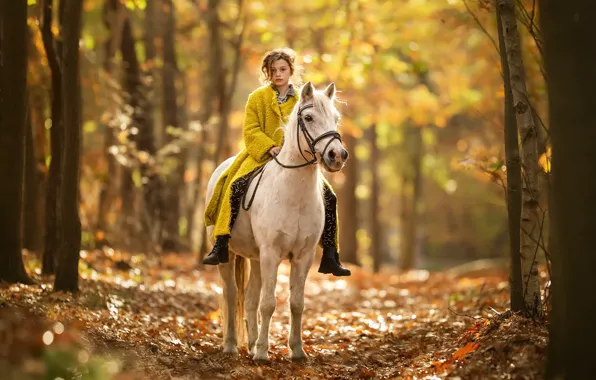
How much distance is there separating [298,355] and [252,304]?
871 millimetres

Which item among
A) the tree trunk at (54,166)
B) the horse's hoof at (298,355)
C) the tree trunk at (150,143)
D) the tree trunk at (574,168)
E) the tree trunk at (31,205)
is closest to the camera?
the tree trunk at (574,168)

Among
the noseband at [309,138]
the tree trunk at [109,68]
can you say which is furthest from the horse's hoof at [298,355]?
the tree trunk at [109,68]

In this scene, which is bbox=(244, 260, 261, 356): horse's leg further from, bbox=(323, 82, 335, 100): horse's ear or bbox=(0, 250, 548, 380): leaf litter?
bbox=(323, 82, 335, 100): horse's ear

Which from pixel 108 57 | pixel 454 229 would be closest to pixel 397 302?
pixel 108 57

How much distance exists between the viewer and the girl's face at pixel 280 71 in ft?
26.5

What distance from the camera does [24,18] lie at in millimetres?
9344

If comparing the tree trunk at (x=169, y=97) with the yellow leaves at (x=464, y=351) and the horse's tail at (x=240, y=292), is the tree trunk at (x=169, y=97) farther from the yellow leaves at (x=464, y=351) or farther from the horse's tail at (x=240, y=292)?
the yellow leaves at (x=464, y=351)

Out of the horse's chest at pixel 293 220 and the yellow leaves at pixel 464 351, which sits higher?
the horse's chest at pixel 293 220

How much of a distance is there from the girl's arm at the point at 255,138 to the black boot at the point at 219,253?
975mm

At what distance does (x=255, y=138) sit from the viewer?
817 centimetres

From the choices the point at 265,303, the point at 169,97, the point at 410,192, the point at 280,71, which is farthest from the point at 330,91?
the point at 410,192

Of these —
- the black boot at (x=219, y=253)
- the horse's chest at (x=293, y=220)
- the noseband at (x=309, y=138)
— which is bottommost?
the black boot at (x=219, y=253)

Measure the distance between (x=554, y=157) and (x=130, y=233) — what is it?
15.8 m

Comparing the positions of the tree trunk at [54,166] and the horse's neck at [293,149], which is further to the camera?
the tree trunk at [54,166]
